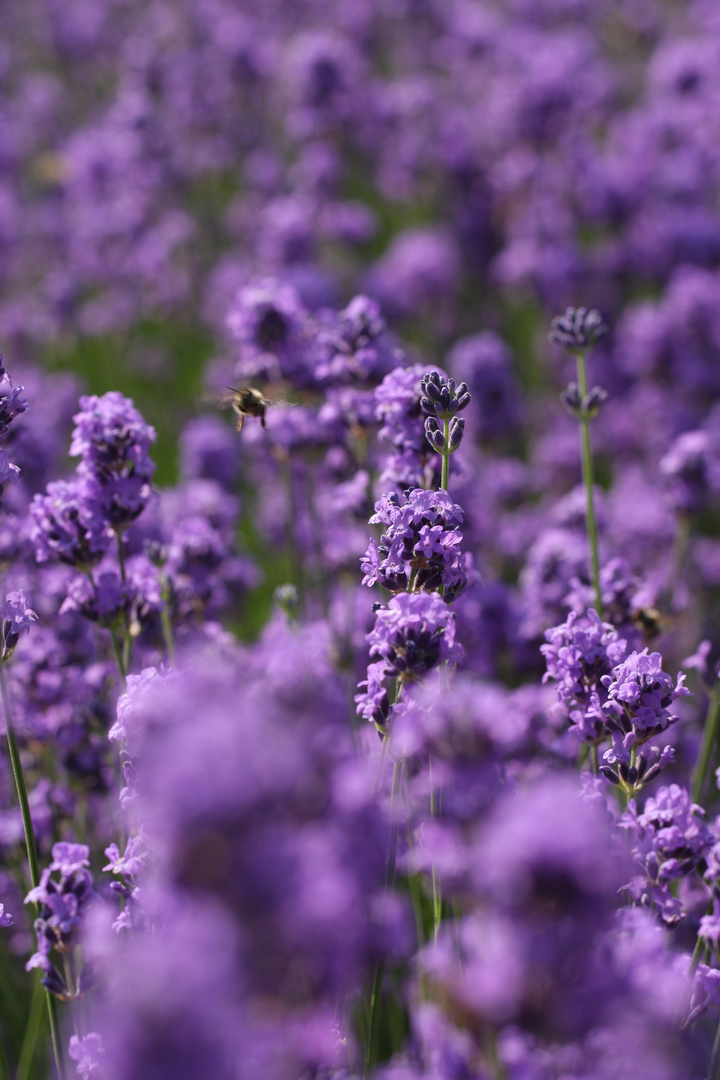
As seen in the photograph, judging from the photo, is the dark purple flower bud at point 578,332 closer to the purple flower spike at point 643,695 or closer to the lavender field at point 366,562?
the lavender field at point 366,562

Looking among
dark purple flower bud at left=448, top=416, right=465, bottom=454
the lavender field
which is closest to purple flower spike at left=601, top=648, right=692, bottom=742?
the lavender field

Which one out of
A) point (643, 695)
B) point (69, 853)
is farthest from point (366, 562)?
point (69, 853)

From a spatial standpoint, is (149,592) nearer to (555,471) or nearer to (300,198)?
(555,471)

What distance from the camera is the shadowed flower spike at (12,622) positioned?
2242mm

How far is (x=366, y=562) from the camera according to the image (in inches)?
88.4

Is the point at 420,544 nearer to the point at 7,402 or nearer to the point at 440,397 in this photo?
the point at 440,397

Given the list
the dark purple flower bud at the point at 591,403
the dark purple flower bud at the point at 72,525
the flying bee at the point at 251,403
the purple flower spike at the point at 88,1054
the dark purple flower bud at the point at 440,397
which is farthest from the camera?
the flying bee at the point at 251,403

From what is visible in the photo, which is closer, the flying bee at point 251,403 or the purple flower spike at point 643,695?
the purple flower spike at point 643,695

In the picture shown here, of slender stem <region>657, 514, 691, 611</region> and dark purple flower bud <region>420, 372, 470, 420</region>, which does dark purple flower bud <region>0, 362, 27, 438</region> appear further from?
slender stem <region>657, 514, 691, 611</region>

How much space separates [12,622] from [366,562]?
0.83m

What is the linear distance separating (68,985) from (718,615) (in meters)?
3.87

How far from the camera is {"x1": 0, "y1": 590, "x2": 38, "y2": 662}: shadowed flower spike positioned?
2242mm

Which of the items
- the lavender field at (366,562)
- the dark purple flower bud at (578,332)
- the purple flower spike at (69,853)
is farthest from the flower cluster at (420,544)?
the dark purple flower bud at (578,332)

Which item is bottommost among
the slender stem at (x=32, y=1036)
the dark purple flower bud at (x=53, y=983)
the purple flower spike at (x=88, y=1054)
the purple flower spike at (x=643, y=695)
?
the slender stem at (x=32, y=1036)
